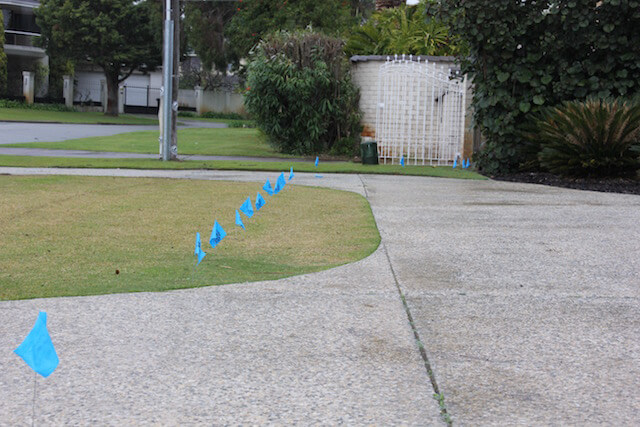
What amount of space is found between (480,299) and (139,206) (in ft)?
18.3

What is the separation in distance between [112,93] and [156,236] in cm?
4360

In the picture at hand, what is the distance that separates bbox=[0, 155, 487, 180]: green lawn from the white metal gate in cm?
131

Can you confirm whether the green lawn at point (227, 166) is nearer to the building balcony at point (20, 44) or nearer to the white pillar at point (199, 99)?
the building balcony at point (20, 44)

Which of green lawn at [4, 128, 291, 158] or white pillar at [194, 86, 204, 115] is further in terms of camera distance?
white pillar at [194, 86, 204, 115]

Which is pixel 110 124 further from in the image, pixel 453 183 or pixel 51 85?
pixel 453 183

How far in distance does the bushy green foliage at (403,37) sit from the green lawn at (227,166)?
4140mm

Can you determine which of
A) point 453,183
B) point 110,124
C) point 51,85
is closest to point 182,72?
point 51,85

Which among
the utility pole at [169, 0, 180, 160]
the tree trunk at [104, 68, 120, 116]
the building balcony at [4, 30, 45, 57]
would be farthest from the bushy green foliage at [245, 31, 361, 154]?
the building balcony at [4, 30, 45, 57]

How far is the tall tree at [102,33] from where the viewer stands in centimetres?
4541

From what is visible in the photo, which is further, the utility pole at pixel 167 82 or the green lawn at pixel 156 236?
the utility pole at pixel 167 82

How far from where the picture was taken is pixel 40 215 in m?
9.02

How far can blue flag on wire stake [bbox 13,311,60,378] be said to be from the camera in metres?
3.16

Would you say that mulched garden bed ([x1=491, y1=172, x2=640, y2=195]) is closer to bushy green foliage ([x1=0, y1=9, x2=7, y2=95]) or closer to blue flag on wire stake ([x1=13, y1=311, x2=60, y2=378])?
blue flag on wire stake ([x1=13, y1=311, x2=60, y2=378])

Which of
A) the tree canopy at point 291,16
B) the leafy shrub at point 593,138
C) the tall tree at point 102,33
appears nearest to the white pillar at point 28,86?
the tall tree at point 102,33
